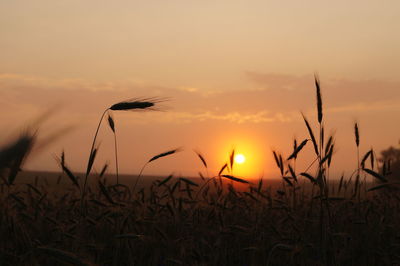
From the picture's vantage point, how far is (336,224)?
6.40 metres

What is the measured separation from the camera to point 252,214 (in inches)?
284

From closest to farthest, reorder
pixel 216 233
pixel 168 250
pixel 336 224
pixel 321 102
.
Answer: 1. pixel 321 102
2. pixel 168 250
3. pixel 216 233
4. pixel 336 224

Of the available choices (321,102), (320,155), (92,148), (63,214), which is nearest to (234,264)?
(320,155)

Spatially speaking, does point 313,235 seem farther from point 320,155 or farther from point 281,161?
point 320,155

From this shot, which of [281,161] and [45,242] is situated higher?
[281,161]

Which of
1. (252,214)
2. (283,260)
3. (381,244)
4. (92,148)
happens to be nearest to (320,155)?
(283,260)

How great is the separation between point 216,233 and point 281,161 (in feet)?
5.21

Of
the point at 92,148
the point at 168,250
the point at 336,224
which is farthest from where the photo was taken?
the point at 336,224

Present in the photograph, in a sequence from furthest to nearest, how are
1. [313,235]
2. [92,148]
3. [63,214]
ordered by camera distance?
[63,214] < [313,235] < [92,148]

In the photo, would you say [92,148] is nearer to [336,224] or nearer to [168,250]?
[168,250]

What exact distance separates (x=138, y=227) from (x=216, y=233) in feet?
3.07

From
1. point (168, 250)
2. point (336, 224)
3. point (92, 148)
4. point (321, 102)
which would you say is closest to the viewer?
point (92, 148)

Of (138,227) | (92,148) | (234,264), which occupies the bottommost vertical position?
(234,264)

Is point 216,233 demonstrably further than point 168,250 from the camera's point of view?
Yes
